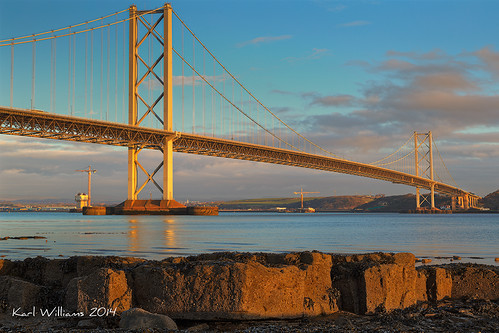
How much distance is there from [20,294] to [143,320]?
1.91 meters

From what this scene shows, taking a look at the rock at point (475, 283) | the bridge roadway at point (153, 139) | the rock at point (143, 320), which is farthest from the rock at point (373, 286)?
the bridge roadway at point (153, 139)

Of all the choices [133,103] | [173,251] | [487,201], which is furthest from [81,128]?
[487,201]

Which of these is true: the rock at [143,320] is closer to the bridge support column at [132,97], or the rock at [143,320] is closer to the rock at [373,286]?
the rock at [373,286]

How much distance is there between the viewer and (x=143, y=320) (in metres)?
5.08

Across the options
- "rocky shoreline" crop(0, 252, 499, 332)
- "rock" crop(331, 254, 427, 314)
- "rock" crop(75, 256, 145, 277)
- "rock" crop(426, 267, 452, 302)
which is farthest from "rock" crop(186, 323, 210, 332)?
"rock" crop(426, 267, 452, 302)

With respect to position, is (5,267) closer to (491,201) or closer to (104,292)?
(104,292)

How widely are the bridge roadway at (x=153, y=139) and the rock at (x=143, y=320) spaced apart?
126 ft

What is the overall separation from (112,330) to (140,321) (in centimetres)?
26

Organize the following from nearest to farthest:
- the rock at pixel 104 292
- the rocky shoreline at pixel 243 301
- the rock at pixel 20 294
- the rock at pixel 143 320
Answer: the rock at pixel 143 320 < the rocky shoreline at pixel 243 301 < the rock at pixel 104 292 < the rock at pixel 20 294

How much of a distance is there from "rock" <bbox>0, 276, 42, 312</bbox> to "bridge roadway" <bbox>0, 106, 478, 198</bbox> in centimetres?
3681

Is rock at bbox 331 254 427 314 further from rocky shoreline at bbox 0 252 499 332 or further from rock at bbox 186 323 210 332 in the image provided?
rock at bbox 186 323 210 332

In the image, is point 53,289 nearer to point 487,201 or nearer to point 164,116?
point 164,116

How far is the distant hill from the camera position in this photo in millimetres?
122625

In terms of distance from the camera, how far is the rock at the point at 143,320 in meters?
5.04
